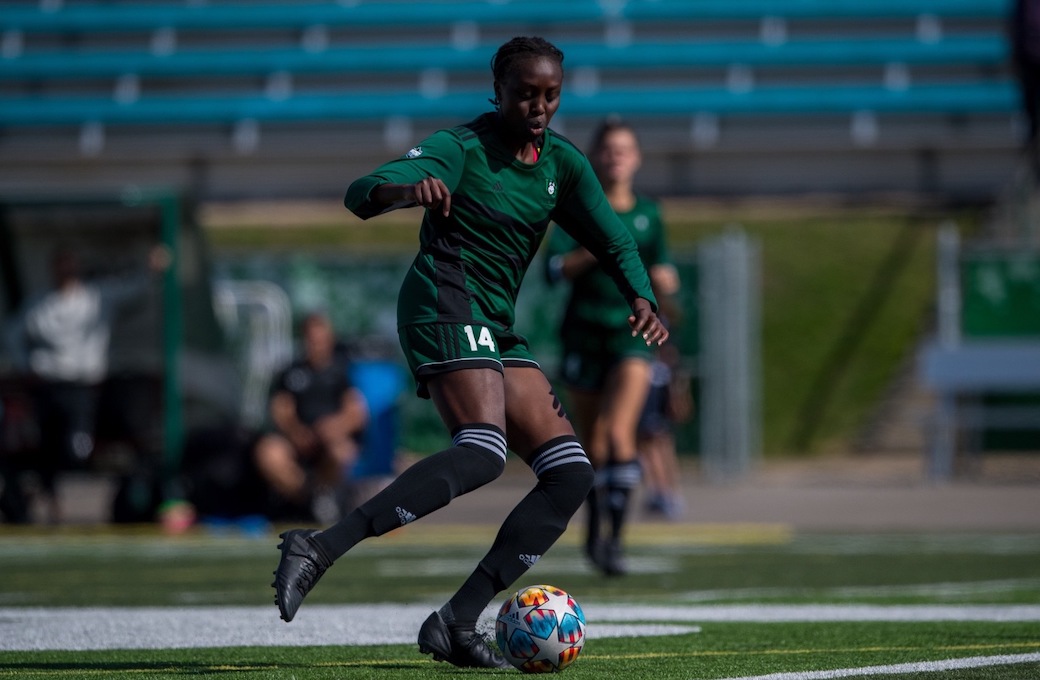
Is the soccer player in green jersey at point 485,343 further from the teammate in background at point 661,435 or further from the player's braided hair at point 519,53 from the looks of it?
the teammate in background at point 661,435

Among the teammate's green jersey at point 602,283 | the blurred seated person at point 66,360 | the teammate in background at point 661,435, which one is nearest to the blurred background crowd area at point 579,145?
the blurred seated person at point 66,360

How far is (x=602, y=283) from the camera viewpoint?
8.19 meters

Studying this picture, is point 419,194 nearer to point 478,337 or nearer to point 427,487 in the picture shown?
point 478,337

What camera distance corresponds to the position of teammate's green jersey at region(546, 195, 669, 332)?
816 centimetres

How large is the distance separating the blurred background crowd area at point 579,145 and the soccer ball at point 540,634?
8789mm

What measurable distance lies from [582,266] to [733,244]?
9.29 metres

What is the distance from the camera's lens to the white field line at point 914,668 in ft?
14.1

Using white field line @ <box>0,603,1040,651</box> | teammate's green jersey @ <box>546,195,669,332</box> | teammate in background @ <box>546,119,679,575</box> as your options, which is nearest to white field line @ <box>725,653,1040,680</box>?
white field line @ <box>0,603,1040,651</box>

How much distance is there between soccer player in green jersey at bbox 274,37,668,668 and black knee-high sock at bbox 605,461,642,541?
11.3 feet

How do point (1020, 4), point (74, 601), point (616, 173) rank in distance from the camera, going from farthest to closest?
point (1020, 4), point (616, 173), point (74, 601)

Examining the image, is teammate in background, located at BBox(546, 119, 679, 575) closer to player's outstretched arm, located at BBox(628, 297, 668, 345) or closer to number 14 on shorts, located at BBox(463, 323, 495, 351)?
player's outstretched arm, located at BBox(628, 297, 668, 345)

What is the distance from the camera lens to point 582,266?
26.1 ft

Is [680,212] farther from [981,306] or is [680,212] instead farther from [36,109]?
[36,109]

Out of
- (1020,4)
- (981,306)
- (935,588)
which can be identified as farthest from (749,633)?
(1020,4)
